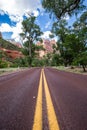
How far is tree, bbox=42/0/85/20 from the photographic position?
15.6 meters

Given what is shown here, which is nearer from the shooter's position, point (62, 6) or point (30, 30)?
point (62, 6)

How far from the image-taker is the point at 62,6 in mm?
15914

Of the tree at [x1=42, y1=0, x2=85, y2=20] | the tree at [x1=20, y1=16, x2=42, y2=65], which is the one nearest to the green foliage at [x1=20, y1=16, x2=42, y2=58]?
the tree at [x1=20, y1=16, x2=42, y2=65]

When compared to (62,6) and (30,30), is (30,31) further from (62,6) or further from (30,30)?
(62,6)

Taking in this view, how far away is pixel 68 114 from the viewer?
319cm

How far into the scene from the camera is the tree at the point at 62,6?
15.6m

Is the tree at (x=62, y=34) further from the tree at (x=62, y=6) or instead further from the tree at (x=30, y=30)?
the tree at (x=62, y=6)

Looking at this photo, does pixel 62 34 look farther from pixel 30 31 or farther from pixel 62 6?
pixel 62 6

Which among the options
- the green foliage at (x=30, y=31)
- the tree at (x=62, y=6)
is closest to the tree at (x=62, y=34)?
the green foliage at (x=30, y=31)

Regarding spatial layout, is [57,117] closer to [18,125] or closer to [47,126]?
[47,126]

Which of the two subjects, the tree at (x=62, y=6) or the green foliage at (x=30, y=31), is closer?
the tree at (x=62, y=6)

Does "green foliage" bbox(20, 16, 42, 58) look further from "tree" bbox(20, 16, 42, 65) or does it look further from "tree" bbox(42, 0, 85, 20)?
"tree" bbox(42, 0, 85, 20)

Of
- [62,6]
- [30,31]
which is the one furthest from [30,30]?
[62,6]

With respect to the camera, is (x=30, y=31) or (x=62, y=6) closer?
(x=62, y=6)
